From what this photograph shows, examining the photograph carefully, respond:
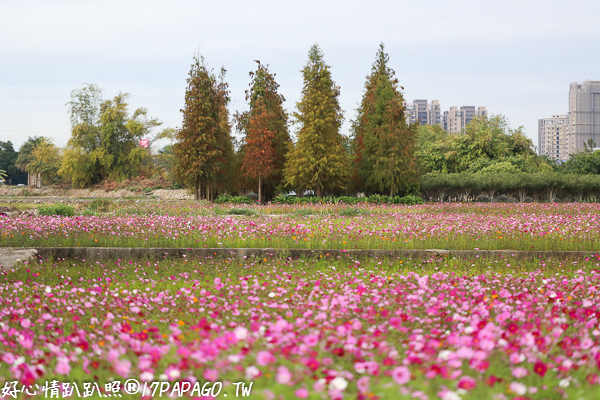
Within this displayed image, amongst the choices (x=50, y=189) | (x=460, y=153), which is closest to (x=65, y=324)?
(x=460, y=153)

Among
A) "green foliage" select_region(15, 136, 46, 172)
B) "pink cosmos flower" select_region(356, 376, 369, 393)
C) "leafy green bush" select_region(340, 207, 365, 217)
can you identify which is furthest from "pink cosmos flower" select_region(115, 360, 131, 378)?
"green foliage" select_region(15, 136, 46, 172)

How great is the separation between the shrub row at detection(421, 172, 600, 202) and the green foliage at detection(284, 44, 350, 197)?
820 cm

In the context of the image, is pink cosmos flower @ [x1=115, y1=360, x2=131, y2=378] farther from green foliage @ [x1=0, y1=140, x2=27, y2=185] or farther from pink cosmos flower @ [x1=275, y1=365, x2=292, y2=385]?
green foliage @ [x1=0, y1=140, x2=27, y2=185]

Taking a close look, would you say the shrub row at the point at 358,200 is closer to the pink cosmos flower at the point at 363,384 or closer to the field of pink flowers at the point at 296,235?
the field of pink flowers at the point at 296,235

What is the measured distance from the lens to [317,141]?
2644 centimetres

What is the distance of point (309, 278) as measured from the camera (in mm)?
6125

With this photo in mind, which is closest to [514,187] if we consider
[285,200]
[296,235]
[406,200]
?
[406,200]

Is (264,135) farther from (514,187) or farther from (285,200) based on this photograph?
(514,187)

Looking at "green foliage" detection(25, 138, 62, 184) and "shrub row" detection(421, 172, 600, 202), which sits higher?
"green foliage" detection(25, 138, 62, 184)

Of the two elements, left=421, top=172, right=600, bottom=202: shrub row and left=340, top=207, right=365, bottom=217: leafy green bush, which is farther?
left=421, top=172, right=600, bottom=202: shrub row

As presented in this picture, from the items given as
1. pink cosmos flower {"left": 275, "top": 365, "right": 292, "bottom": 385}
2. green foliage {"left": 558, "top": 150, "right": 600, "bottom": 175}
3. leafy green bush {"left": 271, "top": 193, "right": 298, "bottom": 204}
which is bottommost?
pink cosmos flower {"left": 275, "top": 365, "right": 292, "bottom": 385}

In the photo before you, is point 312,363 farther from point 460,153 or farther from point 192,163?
point 460,153

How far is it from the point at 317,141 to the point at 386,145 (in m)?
3.84

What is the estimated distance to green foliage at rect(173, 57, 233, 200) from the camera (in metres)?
27.3
